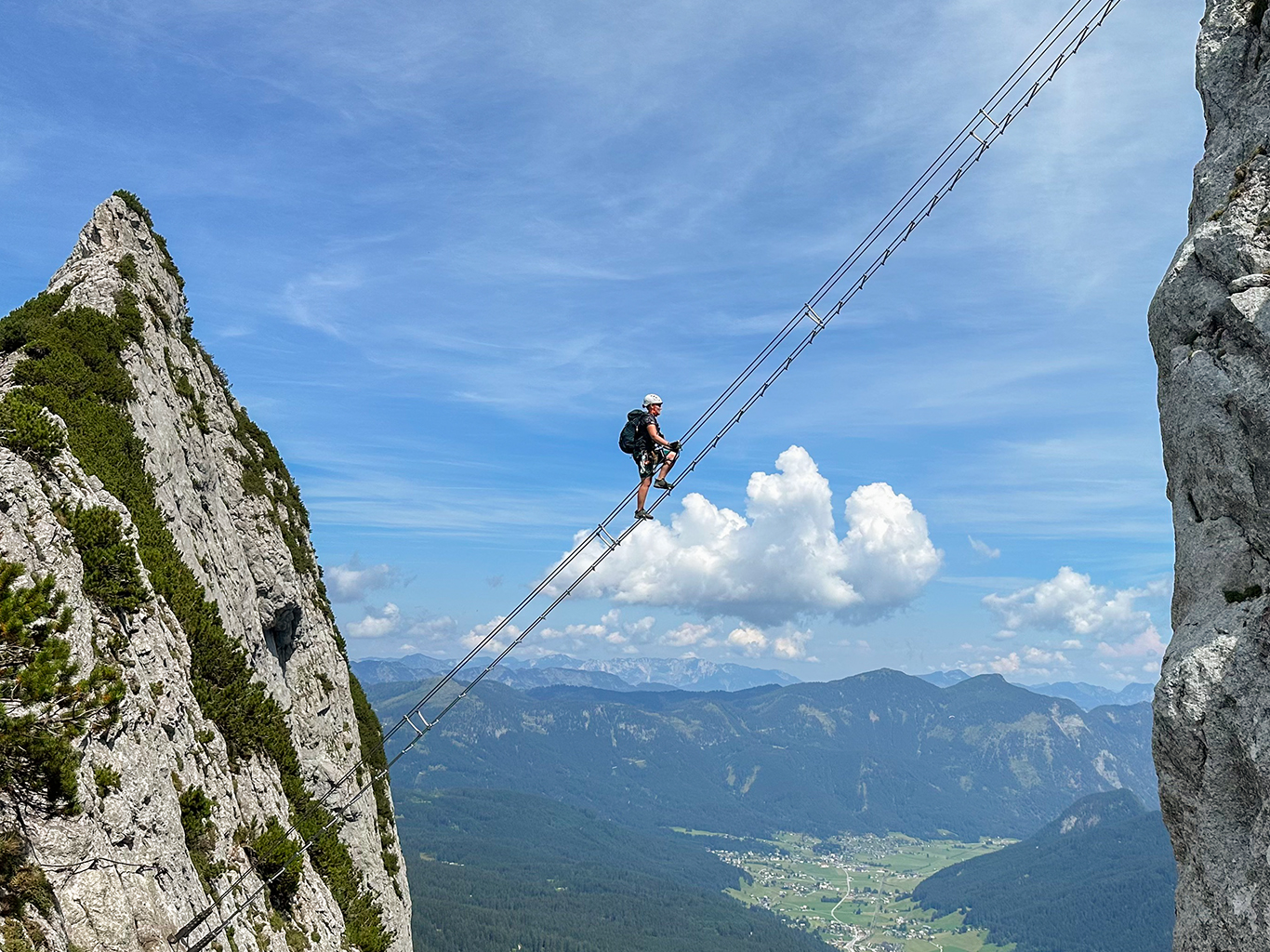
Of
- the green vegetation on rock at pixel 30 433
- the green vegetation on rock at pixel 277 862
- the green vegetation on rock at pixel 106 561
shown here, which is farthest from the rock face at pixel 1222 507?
the green vegetation on rock at pixel 30 433

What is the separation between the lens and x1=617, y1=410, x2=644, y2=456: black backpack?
24406mm

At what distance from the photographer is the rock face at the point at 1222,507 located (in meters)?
19.8

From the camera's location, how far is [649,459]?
970 inches

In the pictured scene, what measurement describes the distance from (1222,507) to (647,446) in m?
16.4

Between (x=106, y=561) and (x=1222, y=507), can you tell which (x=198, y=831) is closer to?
(x=106, y=561)

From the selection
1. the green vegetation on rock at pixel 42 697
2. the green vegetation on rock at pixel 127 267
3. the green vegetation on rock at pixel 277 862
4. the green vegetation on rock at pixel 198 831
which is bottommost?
the green vegetation on rock at pixel 277 862

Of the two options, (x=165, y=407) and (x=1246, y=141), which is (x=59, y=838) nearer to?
(x=165, y=407)

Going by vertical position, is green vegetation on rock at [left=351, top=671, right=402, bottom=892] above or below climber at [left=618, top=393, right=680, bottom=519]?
below

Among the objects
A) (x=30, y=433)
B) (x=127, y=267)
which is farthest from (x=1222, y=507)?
(x=127, y=267)

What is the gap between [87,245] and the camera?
3981 centimetres

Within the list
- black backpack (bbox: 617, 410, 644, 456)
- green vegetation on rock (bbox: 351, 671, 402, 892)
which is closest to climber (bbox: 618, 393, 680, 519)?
black backpack (bbox: 617, 410, 644, 456)

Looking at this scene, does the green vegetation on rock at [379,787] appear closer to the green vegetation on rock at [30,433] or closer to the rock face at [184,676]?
the rock face at [184,676]

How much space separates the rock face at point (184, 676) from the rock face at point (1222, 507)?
24547 mm

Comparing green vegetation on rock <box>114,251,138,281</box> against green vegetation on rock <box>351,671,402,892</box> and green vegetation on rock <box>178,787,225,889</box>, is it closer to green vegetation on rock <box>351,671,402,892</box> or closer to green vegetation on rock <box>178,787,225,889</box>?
green vegetation on rock <box>351,671,402,892</box>
